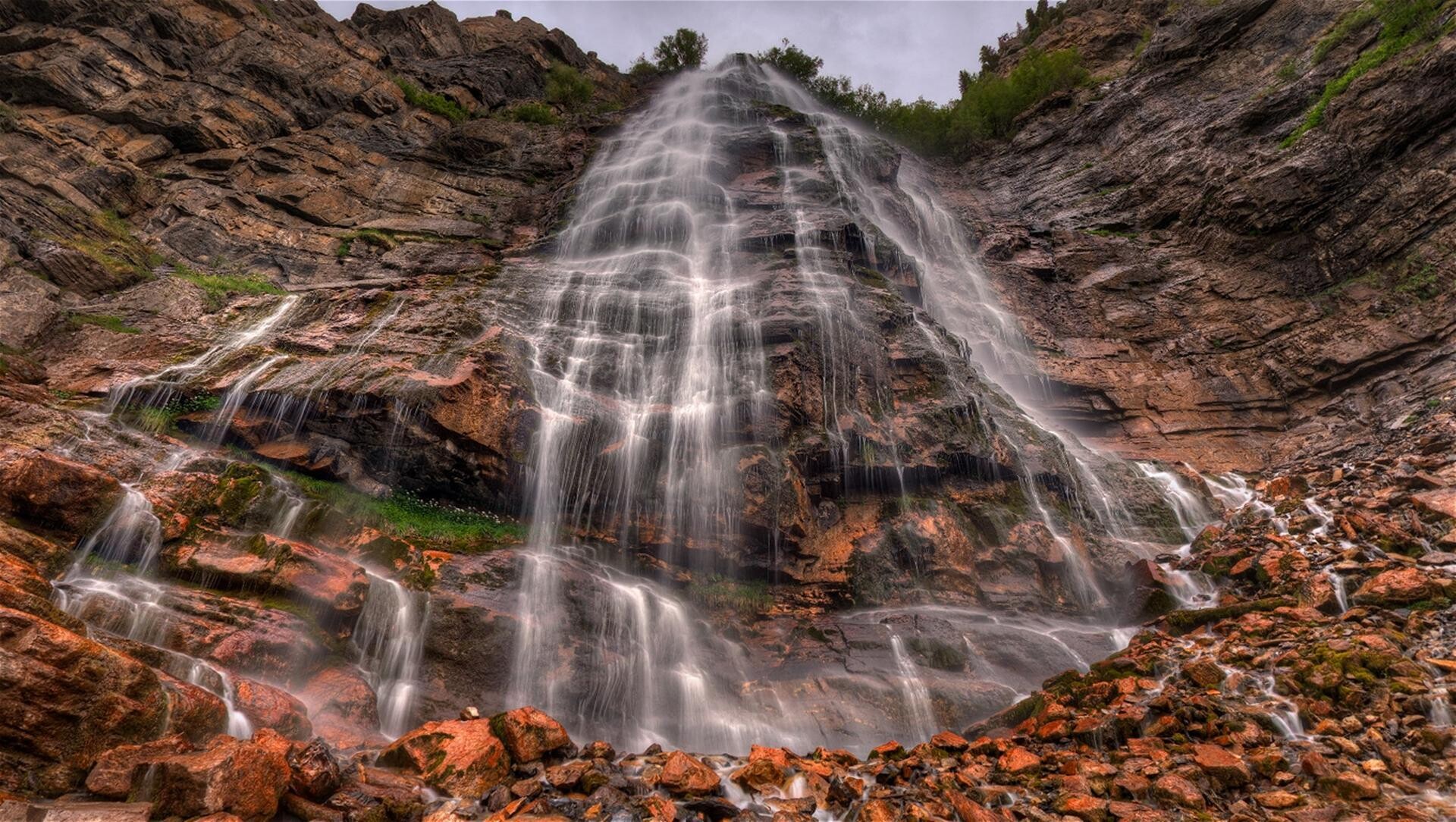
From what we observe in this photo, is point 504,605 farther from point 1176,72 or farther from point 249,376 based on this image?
point 1176,72

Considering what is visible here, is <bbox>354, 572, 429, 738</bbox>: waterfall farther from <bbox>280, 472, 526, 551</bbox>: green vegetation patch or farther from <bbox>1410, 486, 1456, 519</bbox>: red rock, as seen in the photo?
<bbox>1410, 486, 1456, 519</bbox>: red rock

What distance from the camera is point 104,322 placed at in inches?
491

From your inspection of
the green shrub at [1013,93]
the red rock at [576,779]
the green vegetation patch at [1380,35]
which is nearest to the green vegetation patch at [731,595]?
the red rock at [576,779]

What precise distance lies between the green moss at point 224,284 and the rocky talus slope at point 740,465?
161 mm

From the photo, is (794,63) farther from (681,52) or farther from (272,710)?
(272,710)

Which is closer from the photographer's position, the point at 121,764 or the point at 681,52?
the point at 121,764

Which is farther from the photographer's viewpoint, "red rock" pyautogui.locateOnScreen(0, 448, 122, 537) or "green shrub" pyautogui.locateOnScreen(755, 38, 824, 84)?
"green shrub" pyautogui.locateOnScreen(755, 38, 824, 84)

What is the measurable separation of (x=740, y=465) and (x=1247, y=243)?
58.2 ft

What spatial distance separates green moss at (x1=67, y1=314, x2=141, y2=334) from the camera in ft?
40.1

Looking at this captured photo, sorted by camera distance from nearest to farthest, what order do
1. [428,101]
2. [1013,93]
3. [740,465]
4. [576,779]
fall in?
1. [576,779]
2. [740,465]
3. [428,101]
4. [1013,93]

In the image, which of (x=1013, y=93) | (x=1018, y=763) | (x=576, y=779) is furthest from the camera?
(x=1013, y=93)

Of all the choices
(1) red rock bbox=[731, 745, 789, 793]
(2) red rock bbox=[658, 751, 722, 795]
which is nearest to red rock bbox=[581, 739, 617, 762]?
(2) red rock bbox=[658, 751, 722, 795]

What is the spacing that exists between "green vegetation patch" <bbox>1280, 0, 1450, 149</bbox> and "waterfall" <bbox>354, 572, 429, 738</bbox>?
25254mm

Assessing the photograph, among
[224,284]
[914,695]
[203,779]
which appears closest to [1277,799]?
[914,695]
